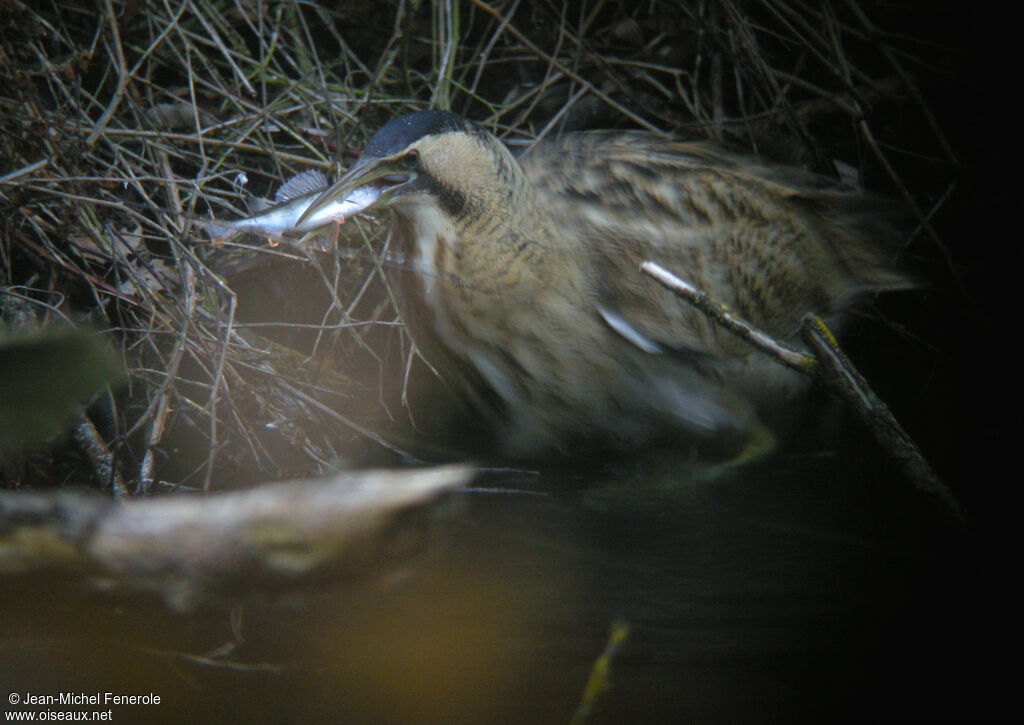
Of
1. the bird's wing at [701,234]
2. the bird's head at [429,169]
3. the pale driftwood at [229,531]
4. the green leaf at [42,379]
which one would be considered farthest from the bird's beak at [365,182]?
the green leaf at [42,379]

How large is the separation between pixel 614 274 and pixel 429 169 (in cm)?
47

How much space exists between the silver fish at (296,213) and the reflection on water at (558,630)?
0.51 metres

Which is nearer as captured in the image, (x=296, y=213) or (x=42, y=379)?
(x=42, y=379)

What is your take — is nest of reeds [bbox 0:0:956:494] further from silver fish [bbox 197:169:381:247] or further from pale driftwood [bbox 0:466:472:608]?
pale driftwood [bbox 0:466:472:608]

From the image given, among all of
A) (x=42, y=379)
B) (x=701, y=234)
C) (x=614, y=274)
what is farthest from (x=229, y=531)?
(x=701, y=234)

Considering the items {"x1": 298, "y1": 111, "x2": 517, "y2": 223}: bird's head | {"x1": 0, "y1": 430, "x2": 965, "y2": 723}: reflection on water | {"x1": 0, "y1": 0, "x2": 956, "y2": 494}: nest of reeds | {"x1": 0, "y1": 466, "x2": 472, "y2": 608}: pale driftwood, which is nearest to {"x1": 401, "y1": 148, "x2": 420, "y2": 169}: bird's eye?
{"x1": 298, "y1": 111, "x2": 517, "y2": 223}: bird's head

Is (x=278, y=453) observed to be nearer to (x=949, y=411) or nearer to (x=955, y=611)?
(x=955, y=611)

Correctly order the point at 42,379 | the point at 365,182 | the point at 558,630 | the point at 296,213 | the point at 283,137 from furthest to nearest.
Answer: the point at 283,137 < the point at 296,213 < the point at 365,182 < the point at 558,630 < the point at 42,379

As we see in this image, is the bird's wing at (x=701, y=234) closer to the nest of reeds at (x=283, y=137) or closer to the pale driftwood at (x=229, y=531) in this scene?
the nest of reeds at (x=283, y=137)

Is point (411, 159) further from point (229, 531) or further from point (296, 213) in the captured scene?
point (229, 531)

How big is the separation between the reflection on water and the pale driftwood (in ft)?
0.19

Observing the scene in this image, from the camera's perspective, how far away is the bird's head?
1528 mm

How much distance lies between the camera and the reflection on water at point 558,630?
2.97ft

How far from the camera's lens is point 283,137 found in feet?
7.60
